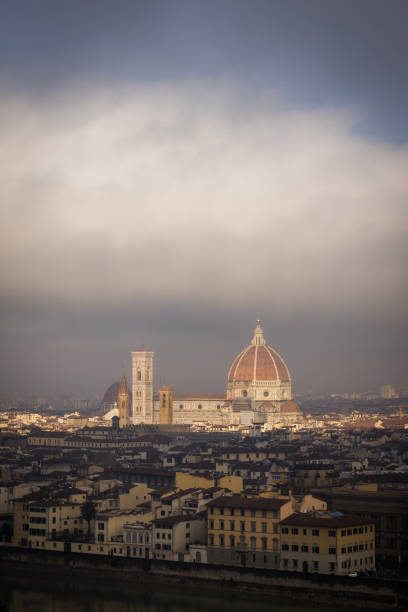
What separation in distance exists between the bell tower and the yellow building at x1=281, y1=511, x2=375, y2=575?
73322 mm

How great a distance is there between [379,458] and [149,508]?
24.7 m

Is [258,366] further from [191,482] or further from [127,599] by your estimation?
[127,599]

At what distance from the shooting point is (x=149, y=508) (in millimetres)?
31656

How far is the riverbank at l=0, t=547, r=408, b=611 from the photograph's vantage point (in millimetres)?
25547

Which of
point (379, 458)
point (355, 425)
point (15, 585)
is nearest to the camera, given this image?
point (15, 585)

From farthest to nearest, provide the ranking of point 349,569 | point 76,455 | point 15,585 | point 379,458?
point 76,455 → point 379,458 → point 15,585 → point 349,569

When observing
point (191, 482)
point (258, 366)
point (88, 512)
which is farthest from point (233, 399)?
point (88, 512)

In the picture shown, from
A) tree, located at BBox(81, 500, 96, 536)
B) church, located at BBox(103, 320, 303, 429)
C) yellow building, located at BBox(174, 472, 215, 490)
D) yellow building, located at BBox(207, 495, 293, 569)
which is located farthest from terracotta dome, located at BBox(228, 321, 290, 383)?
yellow building, located at BBox(207, 495, 293, 569)

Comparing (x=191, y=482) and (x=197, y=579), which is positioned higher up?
(x=191, y=482)

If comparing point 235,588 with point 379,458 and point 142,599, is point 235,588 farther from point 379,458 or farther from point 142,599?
point 379,458

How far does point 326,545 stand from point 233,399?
7869 centimetres

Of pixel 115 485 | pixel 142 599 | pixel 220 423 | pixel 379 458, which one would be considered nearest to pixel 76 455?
pixel 379 458

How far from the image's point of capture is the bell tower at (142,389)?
10125 centimetres

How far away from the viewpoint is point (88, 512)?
105 feet
